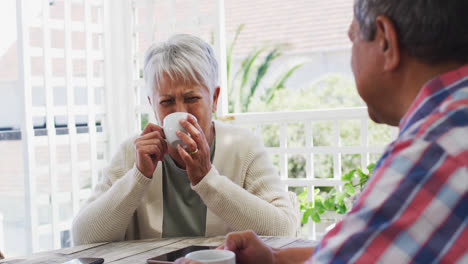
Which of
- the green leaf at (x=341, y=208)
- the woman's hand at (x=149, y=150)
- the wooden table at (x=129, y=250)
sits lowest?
the green leaf at (x=341, y=208)

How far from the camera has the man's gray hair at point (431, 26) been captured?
2.20ft

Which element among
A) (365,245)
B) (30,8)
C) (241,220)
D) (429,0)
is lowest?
(241,220)

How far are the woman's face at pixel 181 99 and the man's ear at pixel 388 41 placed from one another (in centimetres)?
98

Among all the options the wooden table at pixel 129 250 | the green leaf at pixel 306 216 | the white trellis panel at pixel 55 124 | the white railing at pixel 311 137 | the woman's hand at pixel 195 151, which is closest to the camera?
the wooden table at pixel 129 250

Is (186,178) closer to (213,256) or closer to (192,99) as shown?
(192,99)

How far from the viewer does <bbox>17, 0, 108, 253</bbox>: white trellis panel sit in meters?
2.98

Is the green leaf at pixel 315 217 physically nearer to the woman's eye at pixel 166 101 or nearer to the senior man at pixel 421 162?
the woman's eye at pixel 166 101

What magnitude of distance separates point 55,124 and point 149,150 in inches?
79.5

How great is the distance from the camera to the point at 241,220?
149cm

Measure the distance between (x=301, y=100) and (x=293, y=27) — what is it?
312 cm

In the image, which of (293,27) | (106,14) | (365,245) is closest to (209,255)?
(365,245)

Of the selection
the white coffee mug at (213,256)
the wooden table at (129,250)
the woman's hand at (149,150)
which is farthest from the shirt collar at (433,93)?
the woman's hand at (149,150)

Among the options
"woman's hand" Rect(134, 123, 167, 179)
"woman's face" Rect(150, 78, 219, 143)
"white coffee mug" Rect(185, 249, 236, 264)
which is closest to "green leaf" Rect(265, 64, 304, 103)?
"woman's face" Rect(150, 78, 219, 143)

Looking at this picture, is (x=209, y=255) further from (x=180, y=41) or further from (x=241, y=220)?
(x=180, y=41)
